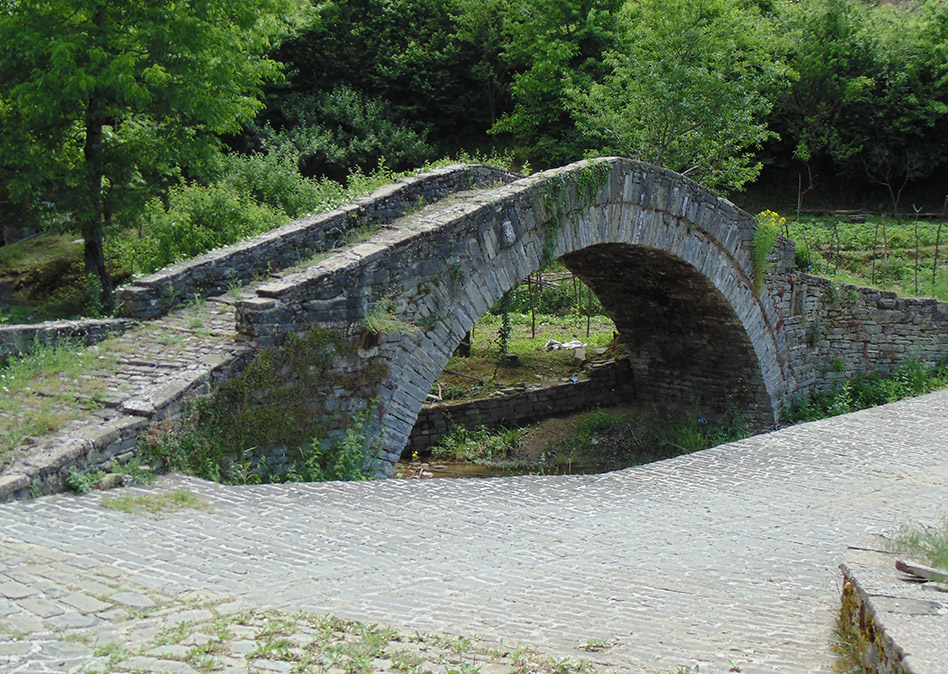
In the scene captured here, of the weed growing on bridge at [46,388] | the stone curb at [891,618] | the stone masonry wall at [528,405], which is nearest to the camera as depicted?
the stone curb at [891,618]

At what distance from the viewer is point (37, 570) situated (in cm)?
426

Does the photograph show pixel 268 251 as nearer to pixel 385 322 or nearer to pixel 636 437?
pixel 385 322

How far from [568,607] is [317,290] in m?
4.39

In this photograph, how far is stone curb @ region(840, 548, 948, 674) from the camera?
283cm

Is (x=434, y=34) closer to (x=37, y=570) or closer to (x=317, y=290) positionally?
(x=317, y=290)

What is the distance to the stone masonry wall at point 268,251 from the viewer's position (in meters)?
9.05

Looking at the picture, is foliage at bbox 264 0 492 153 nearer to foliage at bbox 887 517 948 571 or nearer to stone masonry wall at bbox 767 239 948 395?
stone masonry wall at bbox 767 239 948 395

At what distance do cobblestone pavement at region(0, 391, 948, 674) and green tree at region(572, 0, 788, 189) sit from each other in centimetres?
1136

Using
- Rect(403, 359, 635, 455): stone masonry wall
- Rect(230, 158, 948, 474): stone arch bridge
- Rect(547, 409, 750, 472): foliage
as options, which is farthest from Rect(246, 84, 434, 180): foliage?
Rect(547, 409, 750, 472): foliage

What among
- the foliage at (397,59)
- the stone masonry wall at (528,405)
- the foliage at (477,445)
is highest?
the foliage at (397,59)

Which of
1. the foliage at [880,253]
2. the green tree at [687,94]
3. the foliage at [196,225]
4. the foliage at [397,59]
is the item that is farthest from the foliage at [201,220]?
the foliage at [397,59]

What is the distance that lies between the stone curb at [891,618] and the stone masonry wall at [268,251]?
7472mm

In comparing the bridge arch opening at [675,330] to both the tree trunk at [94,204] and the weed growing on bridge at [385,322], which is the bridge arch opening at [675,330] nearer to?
the weed growing on bridge at [385,322]

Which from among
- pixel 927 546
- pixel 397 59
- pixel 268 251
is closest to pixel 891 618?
pixel 927 546
